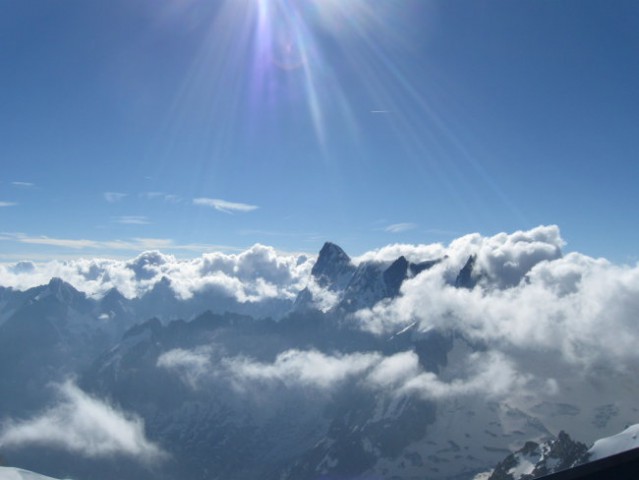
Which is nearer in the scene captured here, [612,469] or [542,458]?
[612,469]

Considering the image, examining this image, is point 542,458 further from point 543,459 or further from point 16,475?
point 16,475

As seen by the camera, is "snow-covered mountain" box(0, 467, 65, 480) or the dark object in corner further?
"snow-covered mountain" box(0, 467, 65, 480)

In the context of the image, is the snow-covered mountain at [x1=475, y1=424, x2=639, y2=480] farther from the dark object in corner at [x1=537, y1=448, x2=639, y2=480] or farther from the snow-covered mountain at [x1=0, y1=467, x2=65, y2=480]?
the snow-covered mountain at [x1=0, y1=467, x2=65, y2=480]

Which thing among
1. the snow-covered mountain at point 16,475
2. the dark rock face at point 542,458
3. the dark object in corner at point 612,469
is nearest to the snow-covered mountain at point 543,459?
the dark rock face at point 542,458

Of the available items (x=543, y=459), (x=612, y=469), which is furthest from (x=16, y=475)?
(x=543, y=459)

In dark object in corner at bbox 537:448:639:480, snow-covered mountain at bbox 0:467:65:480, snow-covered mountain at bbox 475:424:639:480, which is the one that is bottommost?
snow-covered mountain at bbox 475:424:639:480

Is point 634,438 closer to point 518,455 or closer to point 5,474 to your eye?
point 5,474

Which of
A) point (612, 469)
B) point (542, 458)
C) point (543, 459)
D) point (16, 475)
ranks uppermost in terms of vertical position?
point (16, 475)

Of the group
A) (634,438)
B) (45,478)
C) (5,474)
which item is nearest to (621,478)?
(45,478)

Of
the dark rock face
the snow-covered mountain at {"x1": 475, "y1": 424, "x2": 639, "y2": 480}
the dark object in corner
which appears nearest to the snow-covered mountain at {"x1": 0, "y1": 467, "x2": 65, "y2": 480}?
the dark object in corner

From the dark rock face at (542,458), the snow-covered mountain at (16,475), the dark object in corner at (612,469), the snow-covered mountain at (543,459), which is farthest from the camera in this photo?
the dark rock face at (542,458)

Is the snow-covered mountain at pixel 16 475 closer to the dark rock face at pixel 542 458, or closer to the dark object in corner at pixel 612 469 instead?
the dark object in corner at pixel 612 469
